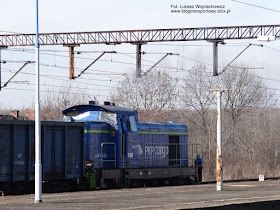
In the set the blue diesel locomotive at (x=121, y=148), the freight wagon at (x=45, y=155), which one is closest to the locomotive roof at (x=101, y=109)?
the blue diesel locomotive at (x=121, y=148)

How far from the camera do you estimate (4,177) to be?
1875 centimetres

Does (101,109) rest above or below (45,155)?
above

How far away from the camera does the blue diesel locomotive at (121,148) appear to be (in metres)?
22.4

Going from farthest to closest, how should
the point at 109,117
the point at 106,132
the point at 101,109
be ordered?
the point at 101,109, the point at 109,117, the point at 106,132

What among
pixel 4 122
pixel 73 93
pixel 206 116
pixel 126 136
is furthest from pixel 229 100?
pixel 4 122

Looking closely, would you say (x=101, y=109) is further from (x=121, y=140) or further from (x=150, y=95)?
(x=150, y=95)

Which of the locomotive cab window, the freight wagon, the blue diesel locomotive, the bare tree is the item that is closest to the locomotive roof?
the blue diesel locomotive

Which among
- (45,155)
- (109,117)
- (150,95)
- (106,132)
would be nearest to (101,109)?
(109,117)

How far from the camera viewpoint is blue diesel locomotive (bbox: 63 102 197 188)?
22406 mm

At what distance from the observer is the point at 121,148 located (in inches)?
910

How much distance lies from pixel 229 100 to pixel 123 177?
114 ft

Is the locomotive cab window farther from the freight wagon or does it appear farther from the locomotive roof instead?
the freight wagon

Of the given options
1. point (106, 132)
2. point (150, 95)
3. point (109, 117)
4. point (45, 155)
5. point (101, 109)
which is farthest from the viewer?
point (150, 95)

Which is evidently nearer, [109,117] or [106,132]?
[106,132]
